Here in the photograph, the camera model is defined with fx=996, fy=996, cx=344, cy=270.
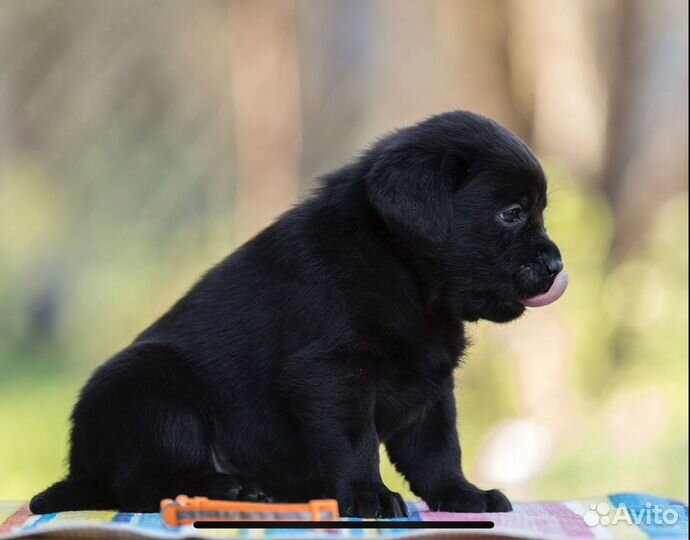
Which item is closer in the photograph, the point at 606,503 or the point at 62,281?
the point at 606,503

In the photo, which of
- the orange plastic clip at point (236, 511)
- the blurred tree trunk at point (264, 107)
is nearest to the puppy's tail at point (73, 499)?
the orange plastic clip at point (236, 511)

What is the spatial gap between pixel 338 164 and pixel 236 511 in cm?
320

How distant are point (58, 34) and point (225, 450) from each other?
10.9ft

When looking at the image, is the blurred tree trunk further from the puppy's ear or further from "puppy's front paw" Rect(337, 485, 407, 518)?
"puppy's front paw" Rect(337, 485, 407, 518)

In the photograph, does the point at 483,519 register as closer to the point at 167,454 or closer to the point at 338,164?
the point at 167,454

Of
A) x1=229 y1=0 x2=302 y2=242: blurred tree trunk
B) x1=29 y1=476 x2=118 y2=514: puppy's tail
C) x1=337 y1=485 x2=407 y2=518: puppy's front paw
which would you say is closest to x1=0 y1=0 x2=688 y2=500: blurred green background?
x1=229 y1=0 x2=302 y2=242: blurred tree trunk

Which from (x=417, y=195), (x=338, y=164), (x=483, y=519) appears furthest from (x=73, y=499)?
(x=338, y=164)

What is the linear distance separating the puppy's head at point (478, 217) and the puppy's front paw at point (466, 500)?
0.40m

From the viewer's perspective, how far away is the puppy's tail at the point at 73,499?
7.21 feet

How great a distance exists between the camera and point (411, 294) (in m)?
2.19

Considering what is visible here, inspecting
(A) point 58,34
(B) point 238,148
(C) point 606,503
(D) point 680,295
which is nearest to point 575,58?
(D) point 680,295

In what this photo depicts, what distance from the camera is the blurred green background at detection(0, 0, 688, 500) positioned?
4645 mm

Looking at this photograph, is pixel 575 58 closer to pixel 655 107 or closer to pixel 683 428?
pixel 655 107

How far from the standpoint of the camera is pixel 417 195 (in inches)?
84.6
